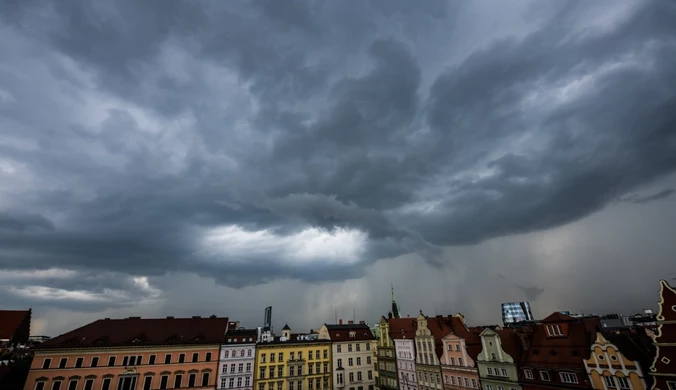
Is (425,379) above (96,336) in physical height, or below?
below

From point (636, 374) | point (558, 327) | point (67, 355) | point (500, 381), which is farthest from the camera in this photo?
point (67, 355)

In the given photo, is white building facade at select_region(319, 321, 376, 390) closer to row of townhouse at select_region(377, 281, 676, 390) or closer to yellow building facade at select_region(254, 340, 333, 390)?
yellow building facade at select_region(254, 340, 333, 390)

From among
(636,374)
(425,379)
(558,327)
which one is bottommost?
(425,379)

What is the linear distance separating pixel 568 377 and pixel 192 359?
256ft

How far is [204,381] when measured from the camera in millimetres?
77188

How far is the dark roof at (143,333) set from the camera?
73812 millimetres

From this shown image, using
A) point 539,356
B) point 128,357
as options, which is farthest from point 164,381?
point 539,356

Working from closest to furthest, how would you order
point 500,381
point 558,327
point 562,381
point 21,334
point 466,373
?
1. point 562,381
2. point 558,327
3. point 500,381
4. point 466,373
5. point 21,334

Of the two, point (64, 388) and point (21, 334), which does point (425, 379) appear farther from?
point (21, 334)

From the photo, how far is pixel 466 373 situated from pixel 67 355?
287 ft

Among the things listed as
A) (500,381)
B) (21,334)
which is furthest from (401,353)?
(21,334)

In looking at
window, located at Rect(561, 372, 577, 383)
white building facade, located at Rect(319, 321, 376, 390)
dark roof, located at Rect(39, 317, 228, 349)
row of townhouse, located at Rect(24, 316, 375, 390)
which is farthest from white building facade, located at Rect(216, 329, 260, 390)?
window, located at Rect(561, 372, 577, 383)

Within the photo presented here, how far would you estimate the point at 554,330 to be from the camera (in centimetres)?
5422

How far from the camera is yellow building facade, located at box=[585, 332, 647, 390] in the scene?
139ft
